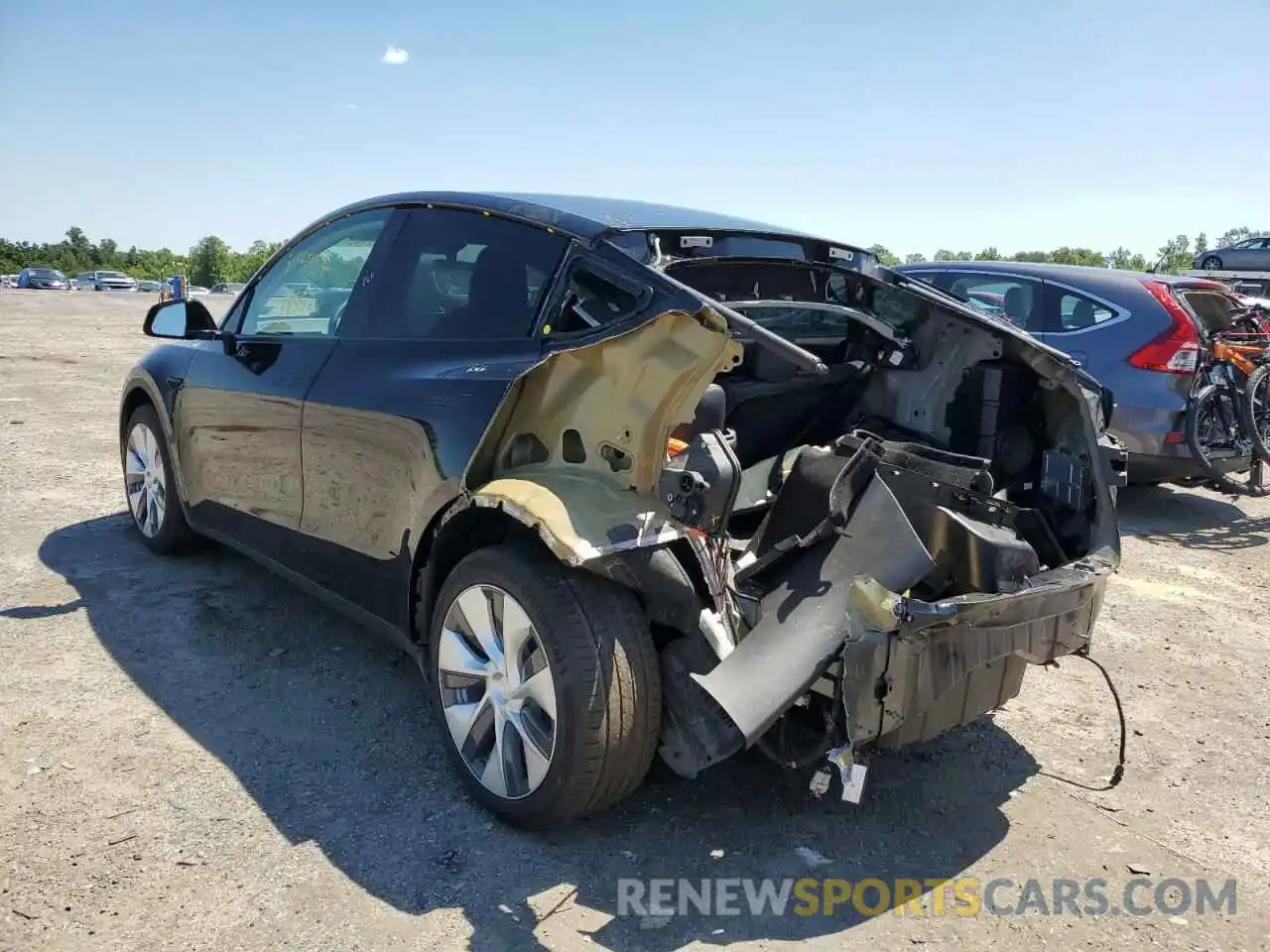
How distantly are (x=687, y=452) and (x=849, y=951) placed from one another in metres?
1.34

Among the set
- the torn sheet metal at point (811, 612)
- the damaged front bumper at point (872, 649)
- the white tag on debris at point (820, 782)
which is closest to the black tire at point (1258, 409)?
the damaged front bumper at point (872, 649)

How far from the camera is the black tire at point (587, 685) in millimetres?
2576

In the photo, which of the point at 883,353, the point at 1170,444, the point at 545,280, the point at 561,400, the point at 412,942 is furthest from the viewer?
the point at 1170,444

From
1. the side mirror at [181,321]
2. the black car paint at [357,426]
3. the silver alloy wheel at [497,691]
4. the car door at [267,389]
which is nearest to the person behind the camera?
the silver alloy wheel at [497,691]

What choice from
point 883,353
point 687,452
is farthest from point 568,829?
point 883,353

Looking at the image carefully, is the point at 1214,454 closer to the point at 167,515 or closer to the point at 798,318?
the point at 798,318

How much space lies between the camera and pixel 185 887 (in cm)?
253

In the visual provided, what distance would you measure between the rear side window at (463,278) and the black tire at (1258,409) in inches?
237

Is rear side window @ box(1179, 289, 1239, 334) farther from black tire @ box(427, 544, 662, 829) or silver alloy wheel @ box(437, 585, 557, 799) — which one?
silver alloy wheel @ box(437, 585, 557, 799)

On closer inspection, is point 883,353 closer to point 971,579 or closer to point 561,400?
point 971,579

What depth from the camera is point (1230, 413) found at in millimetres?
6973

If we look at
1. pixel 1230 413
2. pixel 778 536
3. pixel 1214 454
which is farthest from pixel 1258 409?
pixel 778 536

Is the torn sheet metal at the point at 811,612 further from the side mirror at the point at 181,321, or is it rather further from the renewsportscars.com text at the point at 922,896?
the side mirror at the point at 181,321

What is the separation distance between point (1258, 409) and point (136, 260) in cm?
10088
